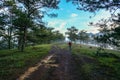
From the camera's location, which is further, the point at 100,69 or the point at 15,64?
the point at 15,64

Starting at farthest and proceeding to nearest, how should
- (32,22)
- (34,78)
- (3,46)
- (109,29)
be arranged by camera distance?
(3,46)
(32,22)
(109,29)
(34,78)

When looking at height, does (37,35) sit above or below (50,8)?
below

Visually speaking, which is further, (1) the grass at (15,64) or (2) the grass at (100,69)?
(2) the grass at (100,69)

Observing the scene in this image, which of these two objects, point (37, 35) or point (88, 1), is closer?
point (88, 1)

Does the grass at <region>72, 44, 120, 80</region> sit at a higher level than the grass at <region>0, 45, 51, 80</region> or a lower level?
lower

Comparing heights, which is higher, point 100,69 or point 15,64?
→ point 15,64

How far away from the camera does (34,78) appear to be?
12531 mm

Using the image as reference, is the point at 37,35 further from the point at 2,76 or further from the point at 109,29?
the point at 2,76

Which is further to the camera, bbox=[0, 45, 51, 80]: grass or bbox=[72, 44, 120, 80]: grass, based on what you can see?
bbox=[72, 44, 120, 80]: grass

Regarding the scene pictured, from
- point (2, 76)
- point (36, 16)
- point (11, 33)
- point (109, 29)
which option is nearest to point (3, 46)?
point (11, 33)

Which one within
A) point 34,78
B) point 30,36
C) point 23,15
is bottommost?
point 34,78

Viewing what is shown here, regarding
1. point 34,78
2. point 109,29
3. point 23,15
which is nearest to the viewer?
point 34,78

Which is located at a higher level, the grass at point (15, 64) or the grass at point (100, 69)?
the grass at point (15, 64)

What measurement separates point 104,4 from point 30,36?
2958 cm
